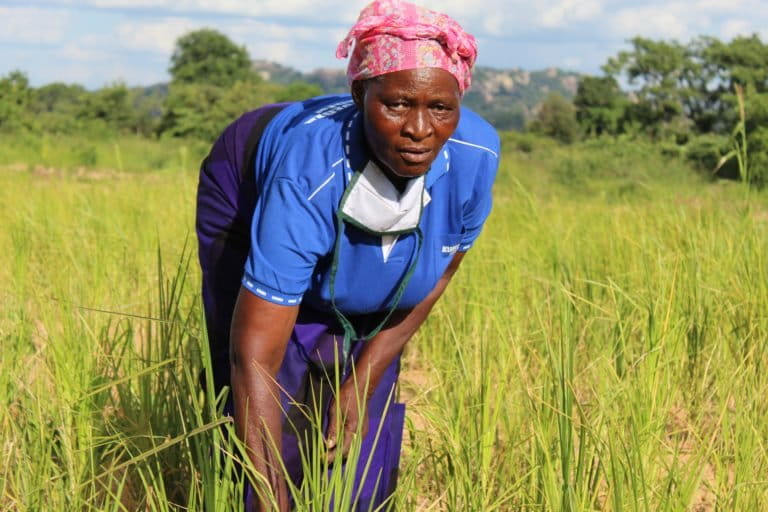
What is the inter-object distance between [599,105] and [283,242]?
27.4 m

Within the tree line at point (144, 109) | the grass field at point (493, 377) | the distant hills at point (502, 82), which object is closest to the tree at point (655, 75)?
the tree line at point (144, 109)

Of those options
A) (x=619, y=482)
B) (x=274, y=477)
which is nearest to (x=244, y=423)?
(x=274, y=477)

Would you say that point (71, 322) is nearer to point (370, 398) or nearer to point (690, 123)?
point (370, 398)

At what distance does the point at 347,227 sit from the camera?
1.62 metres

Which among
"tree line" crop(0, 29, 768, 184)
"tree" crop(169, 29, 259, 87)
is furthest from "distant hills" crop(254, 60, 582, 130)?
"tree line" crop(0, 29, 768, 184)

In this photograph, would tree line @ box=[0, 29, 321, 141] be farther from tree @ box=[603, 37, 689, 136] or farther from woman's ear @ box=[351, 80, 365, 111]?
woman's ear @ box=[351, 80, 365, 111]

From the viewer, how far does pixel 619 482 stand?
1559mm

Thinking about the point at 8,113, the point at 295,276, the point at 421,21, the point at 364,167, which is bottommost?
the point at 8,113

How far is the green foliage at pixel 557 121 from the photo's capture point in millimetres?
34250

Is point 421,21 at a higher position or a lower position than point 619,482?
higher

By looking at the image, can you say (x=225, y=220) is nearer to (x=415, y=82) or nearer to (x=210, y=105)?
(x=415, y=82)

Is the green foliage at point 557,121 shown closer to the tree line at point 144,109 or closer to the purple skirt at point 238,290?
the tree line at point 144,109

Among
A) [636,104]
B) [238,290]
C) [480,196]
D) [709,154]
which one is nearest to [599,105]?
[636,104]

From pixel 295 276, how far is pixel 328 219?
113 millimetres
